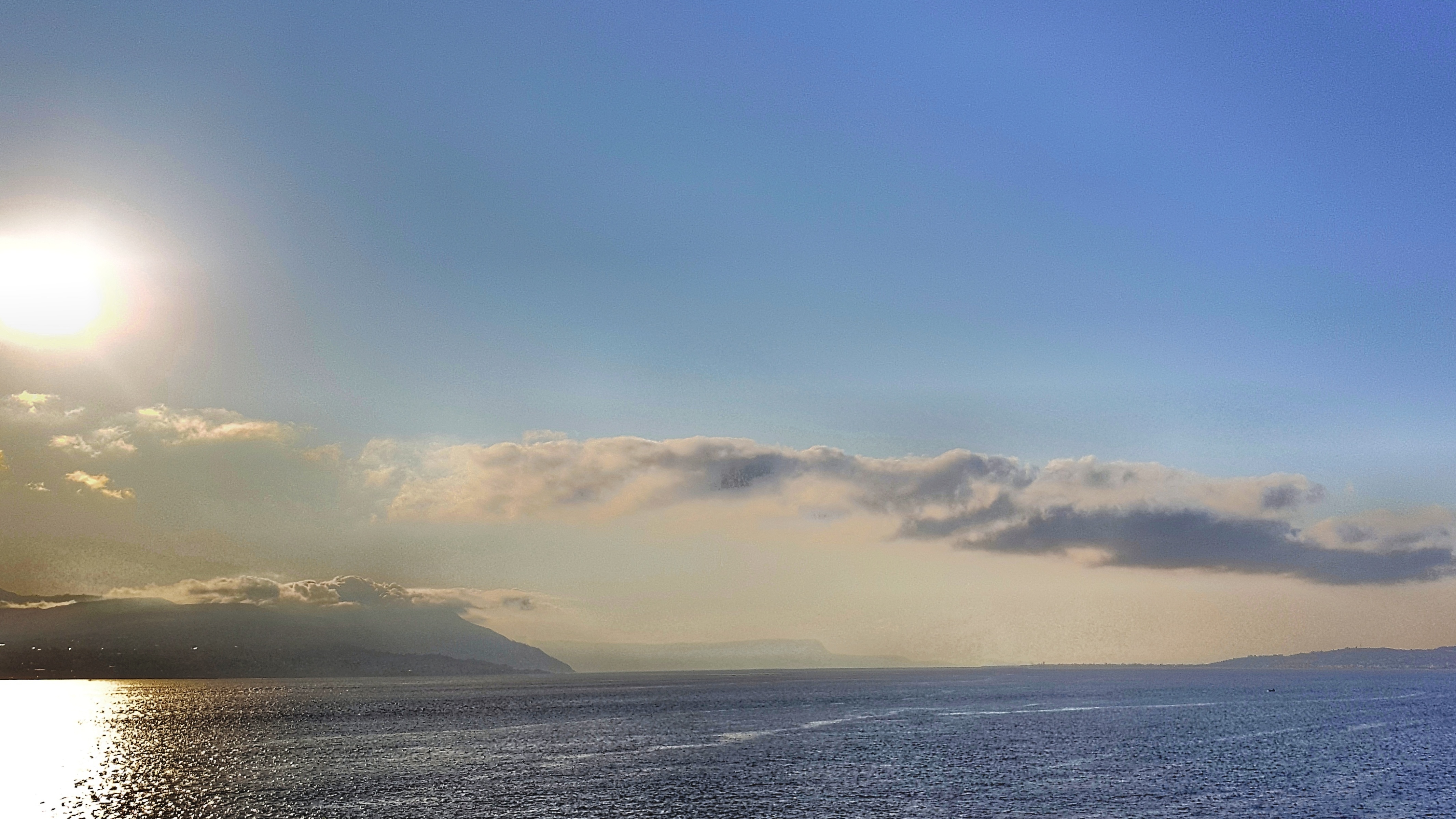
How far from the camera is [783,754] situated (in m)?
120

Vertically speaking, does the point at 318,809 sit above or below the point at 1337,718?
above

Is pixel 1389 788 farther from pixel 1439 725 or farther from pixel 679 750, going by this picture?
pixel 1439 725

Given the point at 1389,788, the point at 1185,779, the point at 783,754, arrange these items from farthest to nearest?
1. the point at 783,754
2. the point at 1185,779
3. the point at 1389,788

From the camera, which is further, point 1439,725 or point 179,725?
point 179,725

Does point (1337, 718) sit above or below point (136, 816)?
below

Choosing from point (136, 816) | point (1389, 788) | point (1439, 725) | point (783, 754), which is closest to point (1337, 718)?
point (1439, 725)

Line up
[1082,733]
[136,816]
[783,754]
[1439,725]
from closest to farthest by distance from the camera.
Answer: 1. [136,816]
2. [783,754]
3. [1082,733]
4. [1439,725]

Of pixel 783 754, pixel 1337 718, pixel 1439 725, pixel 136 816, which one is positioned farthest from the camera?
pixel 1337 718

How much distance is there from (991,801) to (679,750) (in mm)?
54553

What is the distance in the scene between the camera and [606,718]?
7623 inches

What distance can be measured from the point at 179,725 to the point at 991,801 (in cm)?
17780

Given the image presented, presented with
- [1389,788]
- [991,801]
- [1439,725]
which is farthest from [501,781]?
[1439,725]

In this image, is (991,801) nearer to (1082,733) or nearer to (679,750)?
(679,750)

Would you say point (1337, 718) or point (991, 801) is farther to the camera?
point (1337, 718)
